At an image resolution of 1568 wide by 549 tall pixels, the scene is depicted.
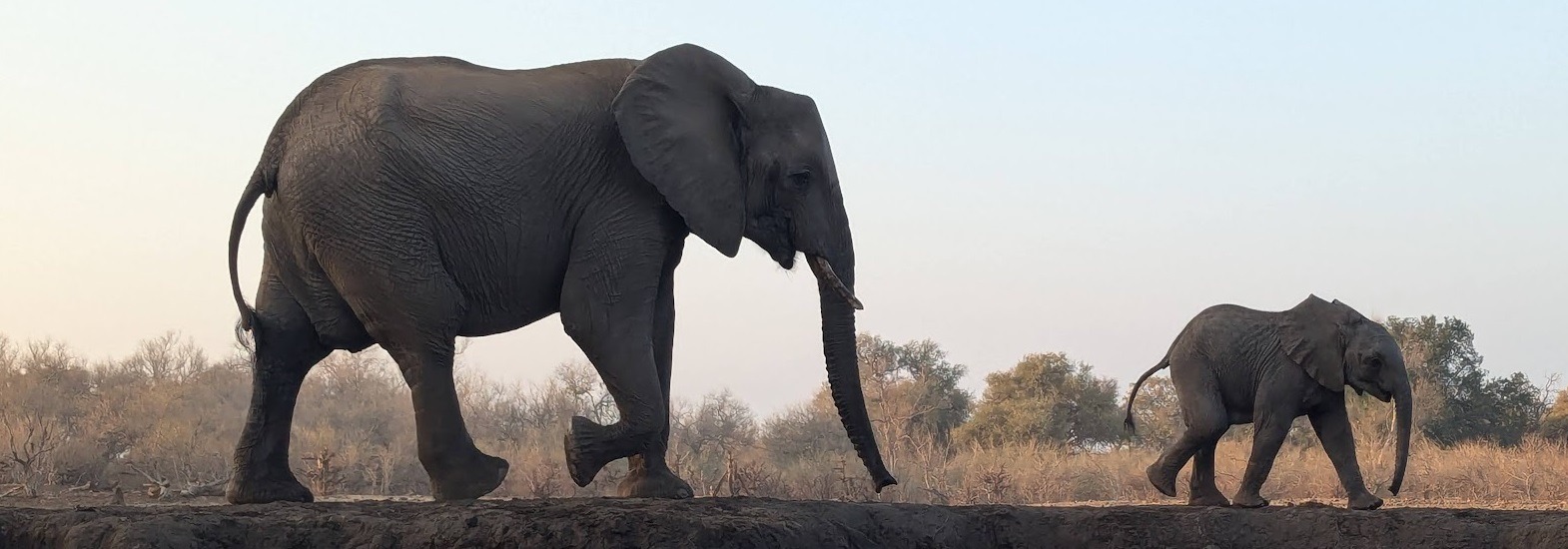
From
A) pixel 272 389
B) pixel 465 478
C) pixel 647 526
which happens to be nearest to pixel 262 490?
pixel 272 389

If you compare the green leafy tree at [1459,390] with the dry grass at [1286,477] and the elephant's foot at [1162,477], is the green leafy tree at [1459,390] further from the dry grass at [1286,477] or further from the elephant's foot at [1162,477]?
the elephant's foot at [1162,477]

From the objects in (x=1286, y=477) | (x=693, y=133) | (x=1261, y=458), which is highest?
(x=693, y=133)

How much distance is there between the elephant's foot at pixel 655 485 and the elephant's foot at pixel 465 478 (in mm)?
665

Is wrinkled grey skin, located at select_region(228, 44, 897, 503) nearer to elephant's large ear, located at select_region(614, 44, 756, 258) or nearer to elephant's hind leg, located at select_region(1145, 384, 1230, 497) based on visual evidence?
elephant's large ear, located at select_region(614, 44, 756, 258)

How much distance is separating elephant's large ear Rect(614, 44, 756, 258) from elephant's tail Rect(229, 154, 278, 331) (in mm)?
1542

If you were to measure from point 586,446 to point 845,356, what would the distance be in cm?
139

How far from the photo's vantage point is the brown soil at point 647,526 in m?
5.51

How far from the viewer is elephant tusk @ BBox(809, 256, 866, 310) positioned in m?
7.56

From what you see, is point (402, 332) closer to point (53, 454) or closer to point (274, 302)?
point (274, 302)

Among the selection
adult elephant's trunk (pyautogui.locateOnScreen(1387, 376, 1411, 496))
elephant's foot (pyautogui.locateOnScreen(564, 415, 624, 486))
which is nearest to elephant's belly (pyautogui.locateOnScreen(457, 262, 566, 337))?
elephant's foot (pyautogui.locateOnScreen(564, 415, 624, 486))

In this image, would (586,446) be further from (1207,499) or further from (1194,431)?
(1207,499)

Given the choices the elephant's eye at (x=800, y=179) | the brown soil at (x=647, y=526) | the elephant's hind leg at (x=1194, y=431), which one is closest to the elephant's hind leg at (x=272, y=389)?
the brown soil at (x=647, y=526)

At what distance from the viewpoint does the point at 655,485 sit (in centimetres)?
752

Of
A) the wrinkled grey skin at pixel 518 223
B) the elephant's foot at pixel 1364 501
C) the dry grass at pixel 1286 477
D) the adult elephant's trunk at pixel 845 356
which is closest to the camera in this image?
the wrinkled grey skin at pixel 518 223
